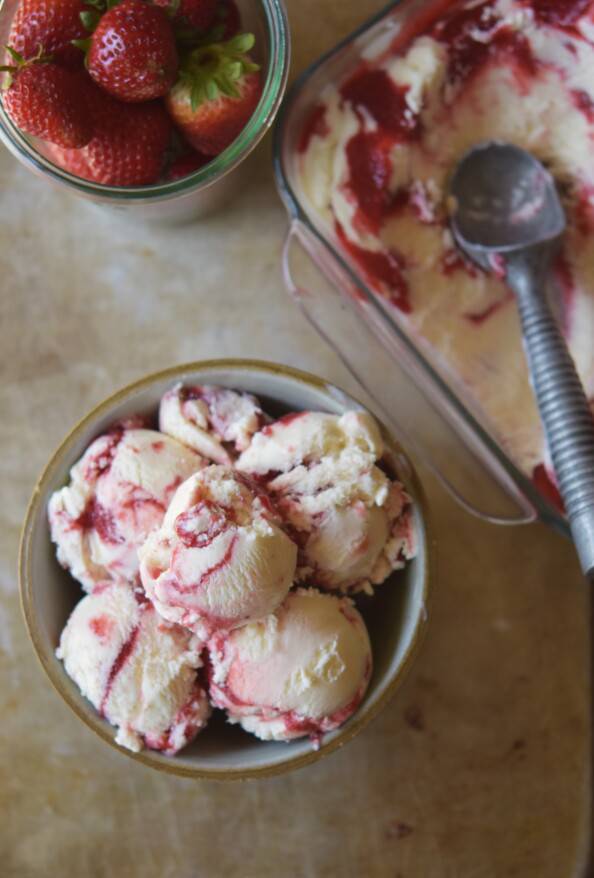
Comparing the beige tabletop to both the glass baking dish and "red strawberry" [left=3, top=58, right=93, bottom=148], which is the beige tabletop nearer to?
the glass baking dish

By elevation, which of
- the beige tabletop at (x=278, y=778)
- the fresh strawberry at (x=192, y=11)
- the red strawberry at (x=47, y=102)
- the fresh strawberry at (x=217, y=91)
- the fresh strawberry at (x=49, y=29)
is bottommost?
the beige tabletop at (x=278, y=778)

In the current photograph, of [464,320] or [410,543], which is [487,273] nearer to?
[464,320]

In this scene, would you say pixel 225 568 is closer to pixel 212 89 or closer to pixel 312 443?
pixel 312 443

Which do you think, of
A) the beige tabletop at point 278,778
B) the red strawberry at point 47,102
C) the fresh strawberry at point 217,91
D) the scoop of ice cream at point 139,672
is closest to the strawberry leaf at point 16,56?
the red strawberry at point 47,102

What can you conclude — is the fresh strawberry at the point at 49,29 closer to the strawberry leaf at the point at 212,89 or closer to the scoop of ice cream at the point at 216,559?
the strawberry leaf at the point at 212,89

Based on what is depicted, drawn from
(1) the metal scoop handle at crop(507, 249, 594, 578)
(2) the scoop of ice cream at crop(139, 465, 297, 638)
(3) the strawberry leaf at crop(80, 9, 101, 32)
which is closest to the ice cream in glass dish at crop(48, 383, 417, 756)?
(2) the scoop of ice cream at crop(139, 465, 297, 638)

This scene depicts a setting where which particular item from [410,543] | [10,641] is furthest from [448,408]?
[10,641]

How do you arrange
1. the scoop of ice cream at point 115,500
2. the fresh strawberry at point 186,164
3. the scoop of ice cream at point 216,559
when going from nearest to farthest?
the scoop of ice cream at point 216,559 < the scoop of ice cream at point 115,500 < the fresh strawberry at point 186,164

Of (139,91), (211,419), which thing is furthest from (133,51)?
(211,419)
